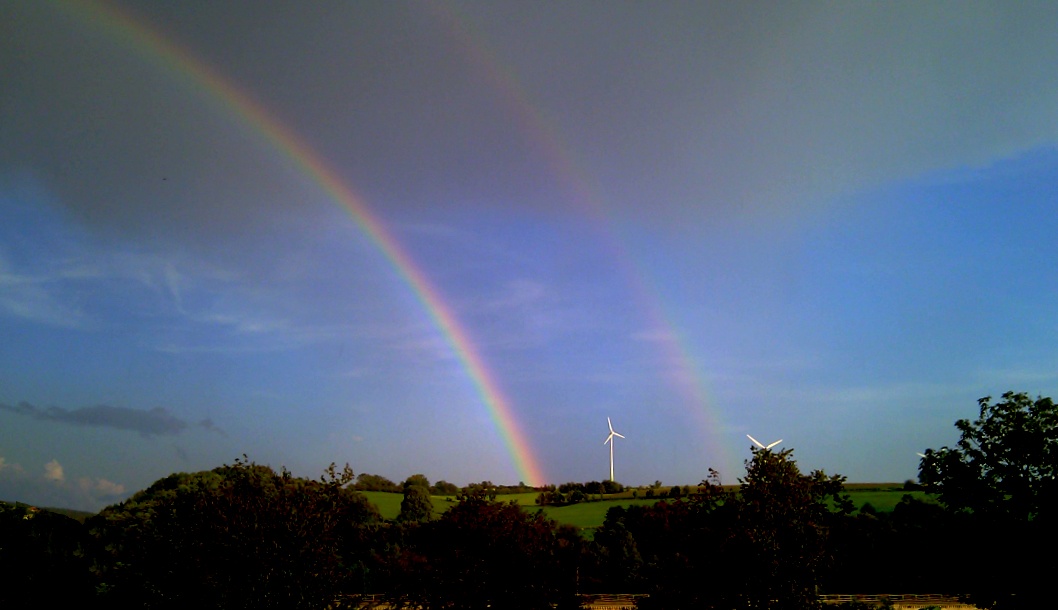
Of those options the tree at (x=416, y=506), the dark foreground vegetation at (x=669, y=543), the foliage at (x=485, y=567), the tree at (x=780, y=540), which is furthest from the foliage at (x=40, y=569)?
the tree at (x=416, y=506)

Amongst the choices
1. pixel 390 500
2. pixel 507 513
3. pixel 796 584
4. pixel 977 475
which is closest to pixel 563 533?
pixel 507 513

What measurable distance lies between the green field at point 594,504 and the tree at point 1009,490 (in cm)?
5984

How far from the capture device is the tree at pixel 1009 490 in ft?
86.0

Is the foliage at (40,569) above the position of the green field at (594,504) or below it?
below

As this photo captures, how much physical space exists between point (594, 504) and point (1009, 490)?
88.3 meters

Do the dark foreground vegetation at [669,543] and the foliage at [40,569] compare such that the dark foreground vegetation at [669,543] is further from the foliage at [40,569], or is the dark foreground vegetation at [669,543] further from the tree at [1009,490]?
the foliage at [40,569]

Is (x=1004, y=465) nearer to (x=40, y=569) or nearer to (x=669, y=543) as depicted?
(x=669, y=543)

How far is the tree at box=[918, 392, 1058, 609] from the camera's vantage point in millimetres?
26219

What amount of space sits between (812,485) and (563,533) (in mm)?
34952

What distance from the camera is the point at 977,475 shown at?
94.2 ft

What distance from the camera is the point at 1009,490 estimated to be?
1101 inches

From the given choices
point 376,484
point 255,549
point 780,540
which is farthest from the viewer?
point 376,484

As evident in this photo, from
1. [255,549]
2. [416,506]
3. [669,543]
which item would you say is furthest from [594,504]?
[255,549]

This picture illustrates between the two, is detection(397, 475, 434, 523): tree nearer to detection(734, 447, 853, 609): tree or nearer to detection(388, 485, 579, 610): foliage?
detection(388, 485, 579, 610): foliage
